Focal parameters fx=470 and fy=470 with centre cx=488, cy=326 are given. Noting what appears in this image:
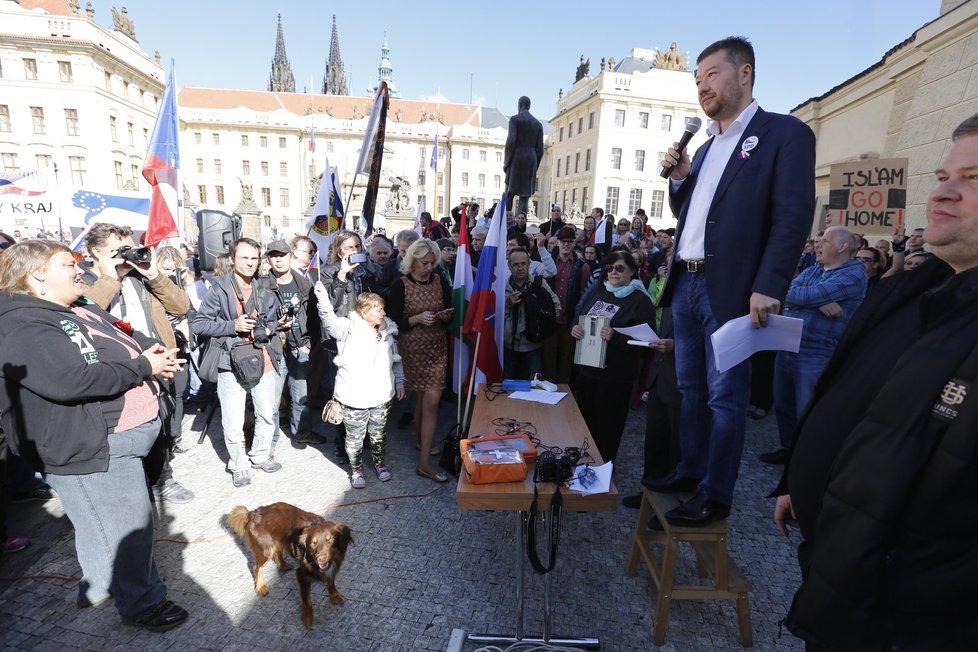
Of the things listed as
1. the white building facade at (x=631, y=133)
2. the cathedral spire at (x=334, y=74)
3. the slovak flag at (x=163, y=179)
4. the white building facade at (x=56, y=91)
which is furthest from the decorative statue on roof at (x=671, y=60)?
the cathedral spire at (x=334, y=74)

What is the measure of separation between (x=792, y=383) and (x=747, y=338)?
310 centimetres

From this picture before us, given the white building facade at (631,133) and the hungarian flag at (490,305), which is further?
the white building facade at (631,133)

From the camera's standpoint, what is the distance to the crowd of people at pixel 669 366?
3.56 feet

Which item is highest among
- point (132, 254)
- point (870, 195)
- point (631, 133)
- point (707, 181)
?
point (631, 133)

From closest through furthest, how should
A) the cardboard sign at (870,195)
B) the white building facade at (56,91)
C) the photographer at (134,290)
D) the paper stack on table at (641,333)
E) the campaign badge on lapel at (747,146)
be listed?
the campaign badge on lapel at (747,146)
the photographer at (134,290)
the paper stack on table at (641,333)
the cardboard sign at (870,195)
the white building facade at (56,91)

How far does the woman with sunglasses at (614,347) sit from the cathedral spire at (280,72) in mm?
95559

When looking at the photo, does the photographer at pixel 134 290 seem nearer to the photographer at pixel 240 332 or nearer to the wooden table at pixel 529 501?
the photographer at pixel 240 332

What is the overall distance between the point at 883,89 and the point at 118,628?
1378 cm

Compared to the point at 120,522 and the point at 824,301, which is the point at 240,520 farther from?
the point at 824,301

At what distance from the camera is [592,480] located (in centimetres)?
233

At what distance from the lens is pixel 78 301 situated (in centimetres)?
250

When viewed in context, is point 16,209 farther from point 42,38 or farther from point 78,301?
point 42,38

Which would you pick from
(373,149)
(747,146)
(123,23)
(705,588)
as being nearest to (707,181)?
(747,146)

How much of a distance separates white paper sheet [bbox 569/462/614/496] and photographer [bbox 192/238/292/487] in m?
2.74
